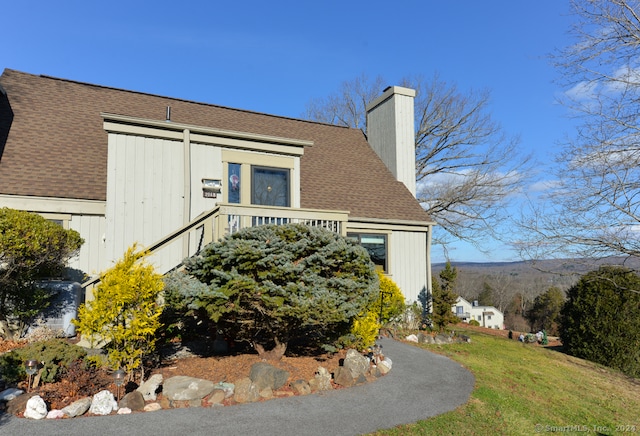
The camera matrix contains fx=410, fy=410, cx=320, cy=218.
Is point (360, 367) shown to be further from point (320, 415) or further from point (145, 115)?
point (145, 115)

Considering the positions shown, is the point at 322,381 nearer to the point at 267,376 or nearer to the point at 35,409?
the point at 267,376

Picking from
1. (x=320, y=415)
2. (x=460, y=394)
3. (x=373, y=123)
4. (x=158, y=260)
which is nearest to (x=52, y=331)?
(x=158, y=260)

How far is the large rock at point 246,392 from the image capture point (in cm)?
548

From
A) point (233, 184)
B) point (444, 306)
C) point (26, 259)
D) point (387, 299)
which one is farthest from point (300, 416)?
point (444, 306)

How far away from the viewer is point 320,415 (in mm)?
5172

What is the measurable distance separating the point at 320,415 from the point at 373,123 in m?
13.7

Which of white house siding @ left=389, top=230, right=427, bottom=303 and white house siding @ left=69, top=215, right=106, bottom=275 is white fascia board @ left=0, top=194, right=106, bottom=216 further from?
white house siding @ left=389, top=230, right=427, bottom=303

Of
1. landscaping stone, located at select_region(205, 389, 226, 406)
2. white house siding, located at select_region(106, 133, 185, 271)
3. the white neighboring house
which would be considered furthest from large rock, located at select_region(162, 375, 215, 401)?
the white neighboring house

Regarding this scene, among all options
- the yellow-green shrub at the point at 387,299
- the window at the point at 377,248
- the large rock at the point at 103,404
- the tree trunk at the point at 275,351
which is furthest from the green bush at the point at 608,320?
the large rock at the point at 103,404

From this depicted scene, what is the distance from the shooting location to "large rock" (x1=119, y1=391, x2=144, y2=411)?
16.4 ft

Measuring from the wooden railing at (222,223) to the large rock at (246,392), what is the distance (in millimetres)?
2528

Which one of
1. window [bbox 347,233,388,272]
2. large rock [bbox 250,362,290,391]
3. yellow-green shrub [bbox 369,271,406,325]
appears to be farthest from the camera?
window [bbox 347,233,388,272]

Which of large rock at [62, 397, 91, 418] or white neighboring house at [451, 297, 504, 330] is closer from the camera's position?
large rock at [62, 397, 91, 418]

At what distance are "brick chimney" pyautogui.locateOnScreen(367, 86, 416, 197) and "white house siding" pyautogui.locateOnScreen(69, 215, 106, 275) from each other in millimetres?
10237
